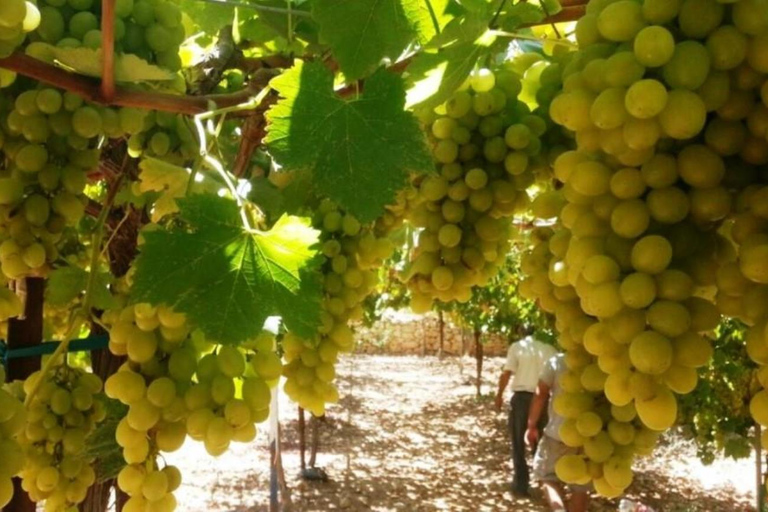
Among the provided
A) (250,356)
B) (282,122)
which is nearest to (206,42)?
(282,122)

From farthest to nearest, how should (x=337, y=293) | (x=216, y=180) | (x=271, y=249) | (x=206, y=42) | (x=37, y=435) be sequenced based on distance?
(x=206, y=42) < (x=337, y=293) < (x=37, y=435) < (x=216, y=180) < (x=271, y=249)

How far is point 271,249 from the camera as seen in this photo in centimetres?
91

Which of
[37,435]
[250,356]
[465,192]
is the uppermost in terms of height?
[465,192]

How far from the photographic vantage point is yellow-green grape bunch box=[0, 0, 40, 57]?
72 centimetres

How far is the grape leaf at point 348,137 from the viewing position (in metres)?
0.94

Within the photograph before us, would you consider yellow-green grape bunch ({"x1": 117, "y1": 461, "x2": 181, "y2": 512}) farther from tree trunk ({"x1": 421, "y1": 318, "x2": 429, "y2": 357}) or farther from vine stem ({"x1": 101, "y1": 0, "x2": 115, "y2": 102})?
tree trunk ({"x1": 421, "y1": 318, "x2": 429, "y2": 357})

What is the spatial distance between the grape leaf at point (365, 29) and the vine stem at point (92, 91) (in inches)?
7.8

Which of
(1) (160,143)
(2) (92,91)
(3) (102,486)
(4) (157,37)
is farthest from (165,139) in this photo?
(3) (102,486)

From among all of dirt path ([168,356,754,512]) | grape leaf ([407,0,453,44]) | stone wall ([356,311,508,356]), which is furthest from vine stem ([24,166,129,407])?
stone wall ([356,311,508,356])

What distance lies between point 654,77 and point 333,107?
0.49 metres

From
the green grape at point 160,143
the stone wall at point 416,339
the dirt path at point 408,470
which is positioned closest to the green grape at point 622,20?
the green grape at point 160,143

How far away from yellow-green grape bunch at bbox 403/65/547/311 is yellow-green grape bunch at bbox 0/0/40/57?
539 millimetres

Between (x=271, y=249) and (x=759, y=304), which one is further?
(x=271, y=249)

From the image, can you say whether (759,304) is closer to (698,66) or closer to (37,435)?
(698,66)
